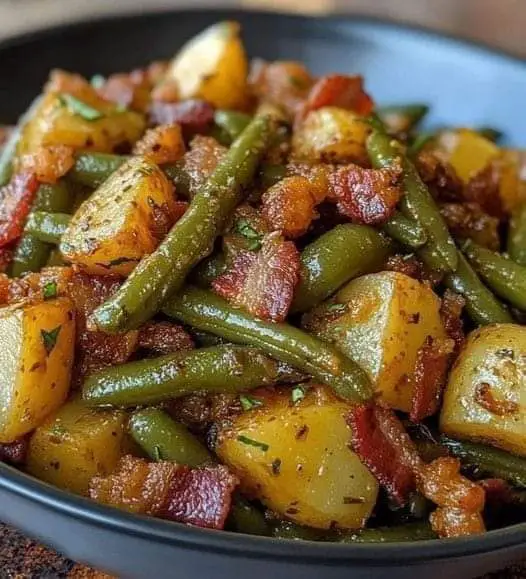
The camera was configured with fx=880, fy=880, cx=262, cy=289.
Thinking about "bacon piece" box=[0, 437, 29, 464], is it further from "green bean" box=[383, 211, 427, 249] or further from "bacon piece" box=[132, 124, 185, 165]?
"green bean" box=[383, 211, 427, 249]

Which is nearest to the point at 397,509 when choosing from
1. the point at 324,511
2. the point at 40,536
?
the point at 324,511

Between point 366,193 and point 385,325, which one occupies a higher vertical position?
point 366,193

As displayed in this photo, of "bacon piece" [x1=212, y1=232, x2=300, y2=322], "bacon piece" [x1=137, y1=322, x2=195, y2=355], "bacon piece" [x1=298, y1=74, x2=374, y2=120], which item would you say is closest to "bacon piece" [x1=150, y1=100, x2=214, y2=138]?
"bacon piece" [x1=298, y1=74, x2=374, y2=120]

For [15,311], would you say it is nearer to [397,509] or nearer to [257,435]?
[257,435]

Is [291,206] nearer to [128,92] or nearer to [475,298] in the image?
[475,298]

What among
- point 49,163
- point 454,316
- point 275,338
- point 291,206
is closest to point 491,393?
point 454,316

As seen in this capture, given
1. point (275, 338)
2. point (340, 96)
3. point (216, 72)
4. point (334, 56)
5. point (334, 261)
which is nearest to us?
point (275, 338)

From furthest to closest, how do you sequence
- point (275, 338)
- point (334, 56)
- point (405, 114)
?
point (334, 56) → point (405, 114) → point (275, 338)
